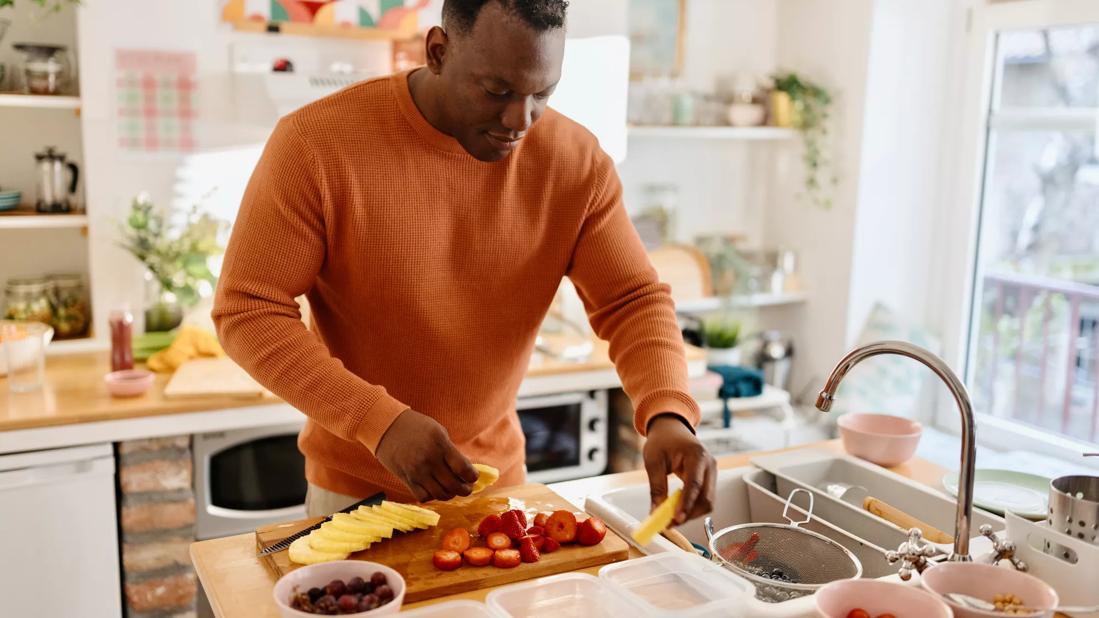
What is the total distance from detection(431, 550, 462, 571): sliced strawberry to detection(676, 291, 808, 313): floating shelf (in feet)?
7.35

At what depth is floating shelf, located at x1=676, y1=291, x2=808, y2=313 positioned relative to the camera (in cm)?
351

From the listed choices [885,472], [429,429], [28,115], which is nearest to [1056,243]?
[885,472]

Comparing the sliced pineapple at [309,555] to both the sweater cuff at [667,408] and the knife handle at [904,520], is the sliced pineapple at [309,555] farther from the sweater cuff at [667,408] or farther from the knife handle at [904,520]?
the knife handle at [904,520]

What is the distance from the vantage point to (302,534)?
4.63ft

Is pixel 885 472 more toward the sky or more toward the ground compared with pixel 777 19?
more toward the ground

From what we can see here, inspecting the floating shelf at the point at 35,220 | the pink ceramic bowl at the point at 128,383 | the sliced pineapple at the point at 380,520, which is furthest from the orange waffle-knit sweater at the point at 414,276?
the floating shelf at the point at 35,220

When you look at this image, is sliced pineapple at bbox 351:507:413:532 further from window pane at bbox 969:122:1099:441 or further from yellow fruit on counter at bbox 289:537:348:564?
window pane at bbox 969:122:1099:441

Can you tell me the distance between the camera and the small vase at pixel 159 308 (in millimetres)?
2900

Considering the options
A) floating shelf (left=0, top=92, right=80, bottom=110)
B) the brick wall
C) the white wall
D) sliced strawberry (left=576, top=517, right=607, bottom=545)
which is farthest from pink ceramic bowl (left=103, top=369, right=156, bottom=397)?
the white wall

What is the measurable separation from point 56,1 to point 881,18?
2.58m

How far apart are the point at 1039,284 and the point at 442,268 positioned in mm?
2424

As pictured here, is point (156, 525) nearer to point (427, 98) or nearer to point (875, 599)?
point (427, 98)

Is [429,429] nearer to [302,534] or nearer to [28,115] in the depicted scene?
[302,534]

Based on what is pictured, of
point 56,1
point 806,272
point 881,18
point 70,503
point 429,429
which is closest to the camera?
point 429,429
